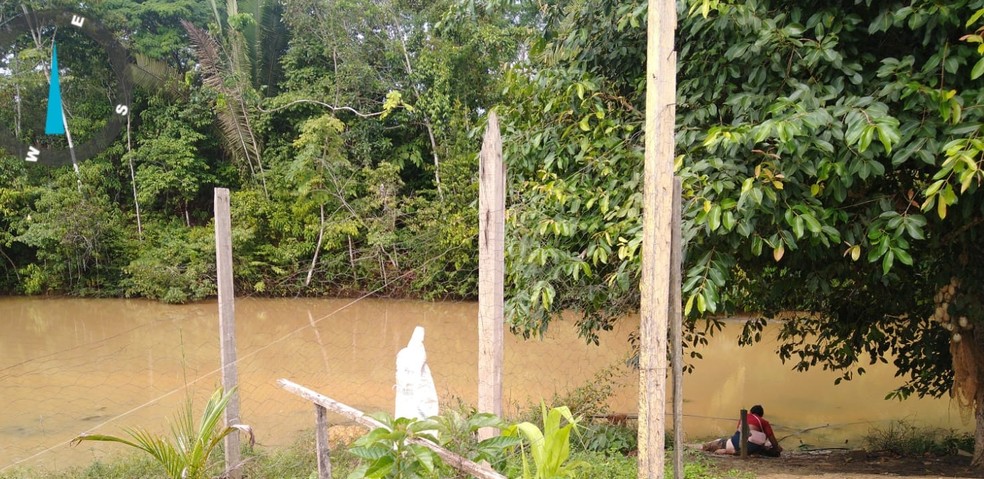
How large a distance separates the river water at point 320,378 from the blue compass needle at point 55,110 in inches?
161

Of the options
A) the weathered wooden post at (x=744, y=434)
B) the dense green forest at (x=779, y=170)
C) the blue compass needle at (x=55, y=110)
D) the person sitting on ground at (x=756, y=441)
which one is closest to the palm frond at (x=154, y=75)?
the blue compass needle at (x=55, y=110)

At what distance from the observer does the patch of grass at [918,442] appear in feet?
15.2

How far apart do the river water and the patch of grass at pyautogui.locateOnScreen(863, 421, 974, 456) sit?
24 centimetres

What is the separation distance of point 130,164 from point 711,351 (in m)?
11.2

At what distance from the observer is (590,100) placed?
3.47 metres

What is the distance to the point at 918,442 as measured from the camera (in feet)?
15.7

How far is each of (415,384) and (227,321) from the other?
122cm

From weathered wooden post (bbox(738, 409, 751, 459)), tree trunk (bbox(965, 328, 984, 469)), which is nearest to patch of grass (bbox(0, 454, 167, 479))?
weathered wooden post (bbox(738, 409, 751, 459))

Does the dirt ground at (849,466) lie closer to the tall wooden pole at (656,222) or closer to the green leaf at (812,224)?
the green leaf at (812,224)

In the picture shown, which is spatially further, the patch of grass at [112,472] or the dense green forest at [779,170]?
the patch of grass at [112,472]

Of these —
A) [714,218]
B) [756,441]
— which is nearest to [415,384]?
[714,218]

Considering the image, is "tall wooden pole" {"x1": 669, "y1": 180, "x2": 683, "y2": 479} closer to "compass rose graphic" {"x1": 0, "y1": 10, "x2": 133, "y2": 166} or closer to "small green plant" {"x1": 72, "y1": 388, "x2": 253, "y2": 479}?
"small green plant" {"x1": 72, "y1": 388, "x2": 253, "y2": 479}

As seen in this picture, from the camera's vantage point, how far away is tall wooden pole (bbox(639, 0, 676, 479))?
1871 millimetres

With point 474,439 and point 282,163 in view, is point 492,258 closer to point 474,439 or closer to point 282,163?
point 474,439
